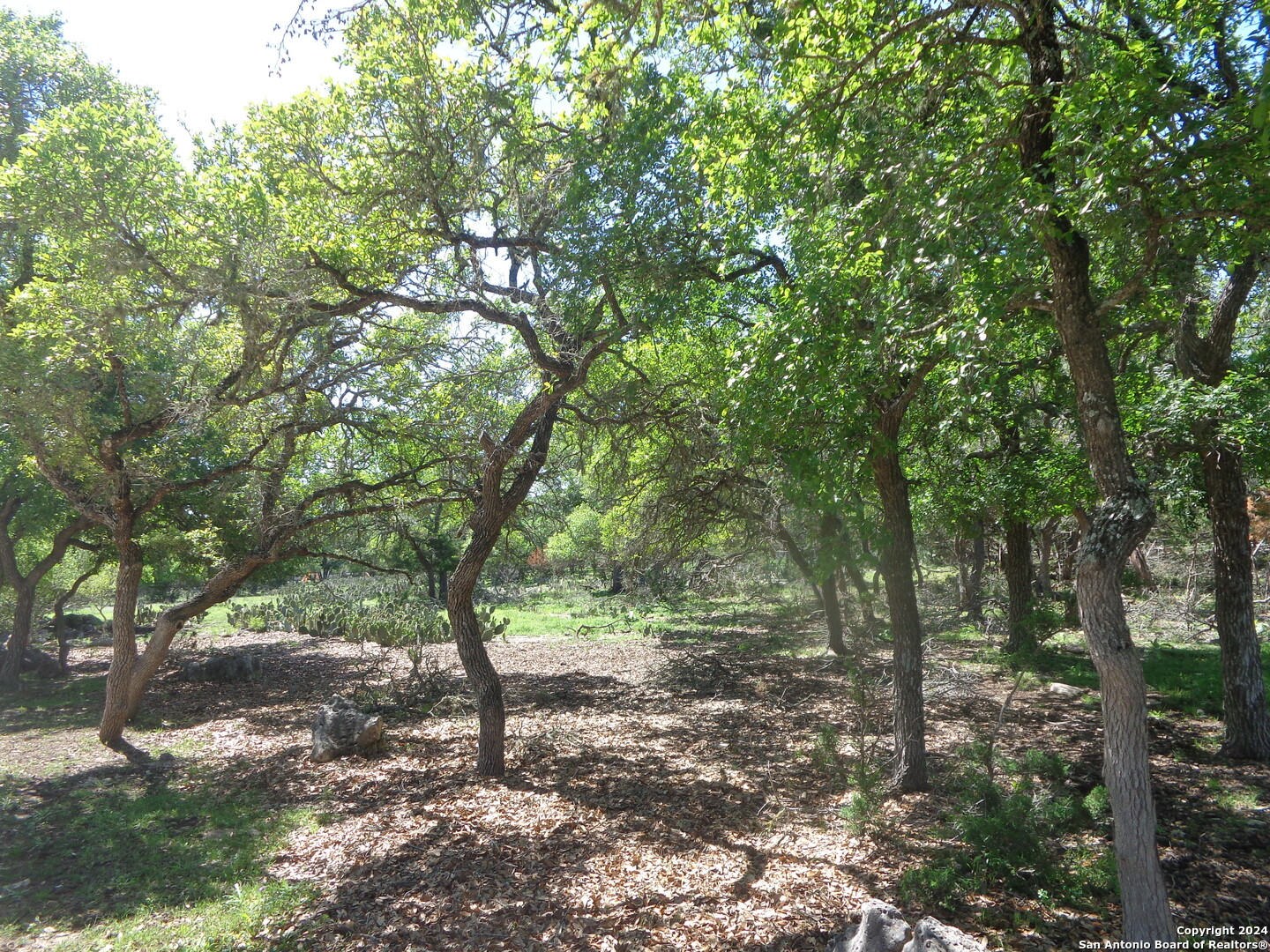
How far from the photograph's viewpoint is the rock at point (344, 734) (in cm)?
885

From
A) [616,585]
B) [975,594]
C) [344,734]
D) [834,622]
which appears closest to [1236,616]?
[834,622]

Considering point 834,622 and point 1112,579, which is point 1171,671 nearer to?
point 834,622

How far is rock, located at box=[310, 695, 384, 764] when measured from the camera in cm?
885

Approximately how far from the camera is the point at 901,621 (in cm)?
697

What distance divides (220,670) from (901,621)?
13.7 m

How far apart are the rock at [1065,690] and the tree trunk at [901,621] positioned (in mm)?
5604

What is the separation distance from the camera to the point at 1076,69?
430 cm

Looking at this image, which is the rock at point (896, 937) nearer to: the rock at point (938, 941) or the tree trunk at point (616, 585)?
the rock at point (938, 941)

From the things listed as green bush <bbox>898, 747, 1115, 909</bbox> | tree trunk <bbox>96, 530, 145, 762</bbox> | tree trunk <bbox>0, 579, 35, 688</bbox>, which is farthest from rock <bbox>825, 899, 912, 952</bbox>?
tree trunk <bbox>0, 579, 35, 688</bbox>

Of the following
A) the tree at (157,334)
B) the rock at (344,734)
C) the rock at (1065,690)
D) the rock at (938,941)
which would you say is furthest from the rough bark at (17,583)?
the rock at (1065,690)

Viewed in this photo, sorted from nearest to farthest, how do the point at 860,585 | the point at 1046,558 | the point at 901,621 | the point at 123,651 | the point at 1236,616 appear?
the point at 901,621
the point at 1236,616
the point at 123,651
the point at 860,585
the point at 1046,558

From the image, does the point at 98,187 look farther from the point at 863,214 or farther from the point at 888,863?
the point at 888,863

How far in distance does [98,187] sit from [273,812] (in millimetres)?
6819

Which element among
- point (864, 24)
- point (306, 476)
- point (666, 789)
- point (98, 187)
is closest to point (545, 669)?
point (306, 476)
